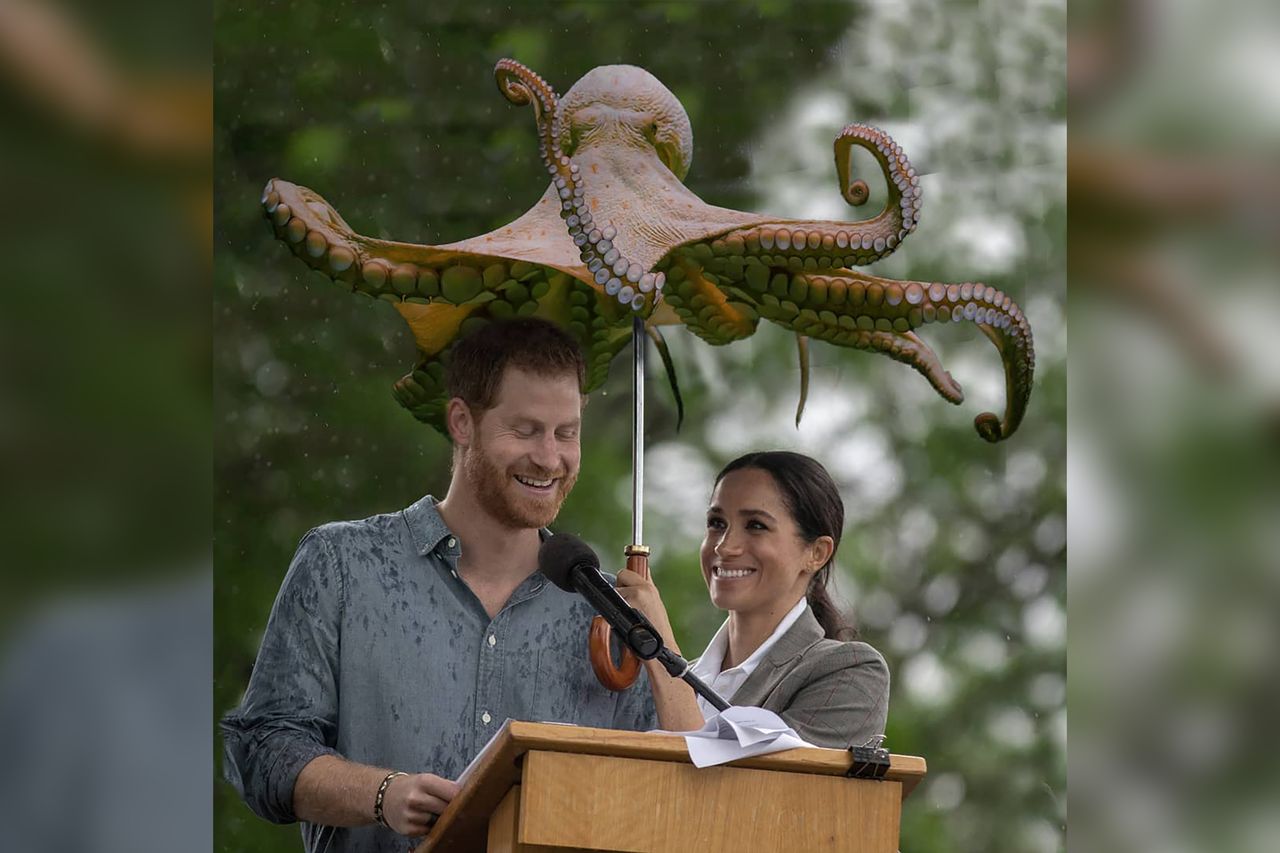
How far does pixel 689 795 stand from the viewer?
182 cm

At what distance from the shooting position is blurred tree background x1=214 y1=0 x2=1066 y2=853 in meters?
4.25

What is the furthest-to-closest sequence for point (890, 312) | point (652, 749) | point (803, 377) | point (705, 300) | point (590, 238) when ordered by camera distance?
point (803, 377) → point (705, 300) → point (890, 312) → point (590, 238) → point (652, 749)

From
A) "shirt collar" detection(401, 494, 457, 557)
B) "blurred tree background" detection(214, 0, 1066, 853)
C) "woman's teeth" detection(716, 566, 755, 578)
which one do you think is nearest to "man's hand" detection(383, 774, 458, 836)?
"shirt collar" detection(401, 494, 457, 557)

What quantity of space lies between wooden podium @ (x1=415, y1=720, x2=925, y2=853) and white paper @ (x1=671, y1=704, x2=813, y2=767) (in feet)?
0.05

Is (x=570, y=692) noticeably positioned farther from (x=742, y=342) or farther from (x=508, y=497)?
(x=742, y=342)

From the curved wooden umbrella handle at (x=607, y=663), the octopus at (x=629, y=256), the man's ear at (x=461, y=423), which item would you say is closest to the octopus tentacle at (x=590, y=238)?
the octopus at (x=629, y=256)

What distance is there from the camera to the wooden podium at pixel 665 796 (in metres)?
1.76

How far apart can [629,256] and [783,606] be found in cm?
75

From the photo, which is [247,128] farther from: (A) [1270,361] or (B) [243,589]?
(A) [1270,361]

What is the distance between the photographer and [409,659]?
9.47ft

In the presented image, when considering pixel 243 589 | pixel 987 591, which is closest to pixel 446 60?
pixel 243 589

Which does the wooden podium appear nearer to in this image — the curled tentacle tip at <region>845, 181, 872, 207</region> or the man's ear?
the man's ear

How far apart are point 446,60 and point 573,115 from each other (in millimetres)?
751

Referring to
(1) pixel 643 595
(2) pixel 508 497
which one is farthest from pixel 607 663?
(2) pixel 508 497
